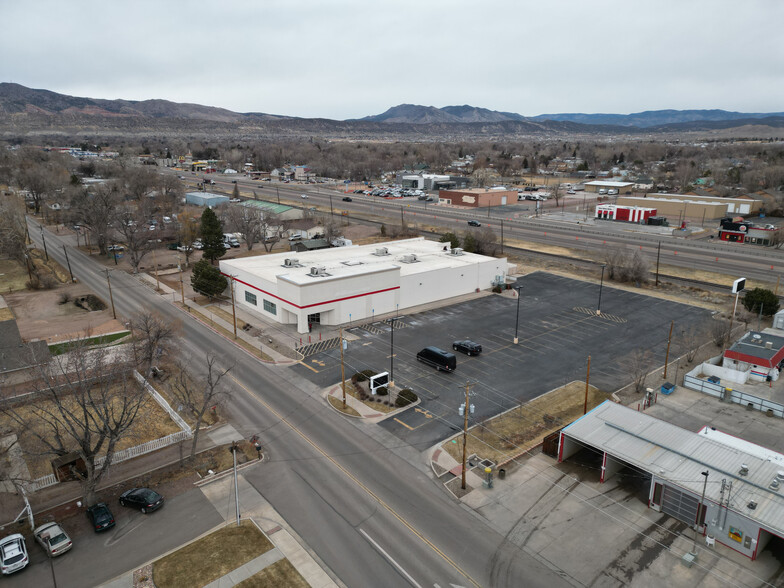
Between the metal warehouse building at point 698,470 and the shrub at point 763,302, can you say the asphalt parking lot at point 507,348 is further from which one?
the metal warehouse building at point 698,470

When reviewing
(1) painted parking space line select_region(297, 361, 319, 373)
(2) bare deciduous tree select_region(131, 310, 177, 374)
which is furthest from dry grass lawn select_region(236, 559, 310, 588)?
(2) bare deciduous tree select_region(131, 310, 177, 374)

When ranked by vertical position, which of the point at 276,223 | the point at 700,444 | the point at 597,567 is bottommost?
the point at 597,567

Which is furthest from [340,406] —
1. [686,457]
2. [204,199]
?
[204,199]

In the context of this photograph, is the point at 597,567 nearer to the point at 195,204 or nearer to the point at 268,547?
the point at 268,547

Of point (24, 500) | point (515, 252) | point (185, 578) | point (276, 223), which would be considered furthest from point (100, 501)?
point (515, 252)

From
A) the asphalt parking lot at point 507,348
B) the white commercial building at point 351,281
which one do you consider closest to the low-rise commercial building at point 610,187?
the asphalt parking lot at point 507,348

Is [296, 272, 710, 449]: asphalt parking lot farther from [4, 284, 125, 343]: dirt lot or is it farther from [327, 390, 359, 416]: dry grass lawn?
[4, 284, 125, 343]: dirt lot

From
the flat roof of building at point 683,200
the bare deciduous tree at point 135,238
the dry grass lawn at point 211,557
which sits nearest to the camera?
the dry grass lawn at point 211,557

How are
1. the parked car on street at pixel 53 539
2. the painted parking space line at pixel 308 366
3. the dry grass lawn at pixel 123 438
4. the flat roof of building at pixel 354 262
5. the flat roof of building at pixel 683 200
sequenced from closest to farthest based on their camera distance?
the parked car on street at pixel 53 539 < the dry grass lawn at pixel 123 438 < the painted parking space line at pixel 308 366 < the flat roof of building at pixel 354 262 < the flat roof of building at pixel 683 200
